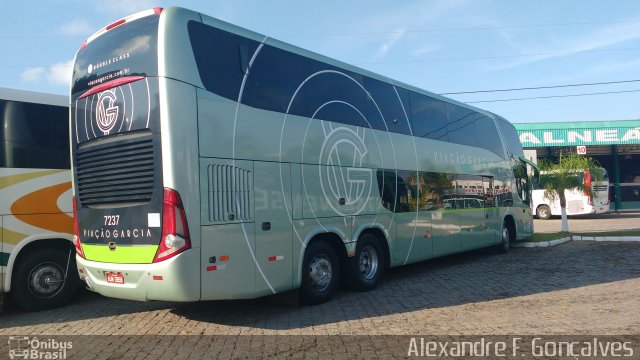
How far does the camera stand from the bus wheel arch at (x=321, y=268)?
736 centimetres

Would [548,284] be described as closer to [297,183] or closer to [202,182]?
[297,183]

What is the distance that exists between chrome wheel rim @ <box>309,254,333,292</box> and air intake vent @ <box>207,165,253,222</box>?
5.31 feet

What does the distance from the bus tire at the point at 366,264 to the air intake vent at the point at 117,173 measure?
3760 millimetres

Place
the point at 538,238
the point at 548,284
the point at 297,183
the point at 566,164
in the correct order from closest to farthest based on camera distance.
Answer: the point at 297,183 < the point at 548,284 < the point at 538,238 < the point at 566,164

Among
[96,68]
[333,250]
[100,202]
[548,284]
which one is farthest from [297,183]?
[548,284]

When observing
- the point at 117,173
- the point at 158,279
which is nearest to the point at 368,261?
the point at 158,279

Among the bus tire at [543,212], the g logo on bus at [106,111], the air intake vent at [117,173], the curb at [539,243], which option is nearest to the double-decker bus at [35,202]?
the air intake vent at [117,173]

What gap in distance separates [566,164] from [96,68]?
57.1 feet

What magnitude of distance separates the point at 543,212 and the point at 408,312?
25.2m

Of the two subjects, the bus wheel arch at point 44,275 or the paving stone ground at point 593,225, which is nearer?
the bus wheel arch at point 44,275

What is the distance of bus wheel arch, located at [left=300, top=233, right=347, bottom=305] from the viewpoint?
7.36m

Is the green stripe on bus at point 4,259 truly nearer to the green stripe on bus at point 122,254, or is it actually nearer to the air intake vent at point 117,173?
the green stripe on bus at point 122,254

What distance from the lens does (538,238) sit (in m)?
16.7

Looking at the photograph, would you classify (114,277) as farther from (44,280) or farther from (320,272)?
(320,272)
